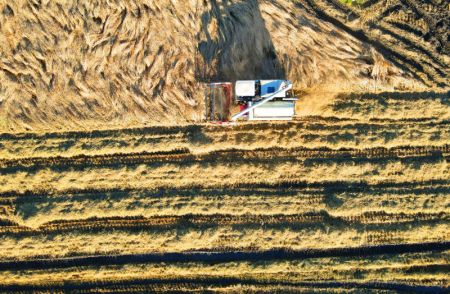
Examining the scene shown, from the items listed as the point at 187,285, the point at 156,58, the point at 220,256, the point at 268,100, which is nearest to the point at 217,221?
the point at 220,256

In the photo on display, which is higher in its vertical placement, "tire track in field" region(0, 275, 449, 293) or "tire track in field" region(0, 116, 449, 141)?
"tire track in field" region(0, 116, 449, 141)

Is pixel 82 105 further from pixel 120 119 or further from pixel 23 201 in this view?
pixel 23 201

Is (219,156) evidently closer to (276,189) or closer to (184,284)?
(276,189)

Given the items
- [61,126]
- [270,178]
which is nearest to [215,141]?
[270,178]

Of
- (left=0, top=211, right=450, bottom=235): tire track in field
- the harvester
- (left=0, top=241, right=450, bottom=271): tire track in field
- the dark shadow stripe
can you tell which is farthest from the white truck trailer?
the dark shadow stripe

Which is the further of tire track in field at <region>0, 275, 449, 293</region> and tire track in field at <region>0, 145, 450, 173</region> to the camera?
tire track in field at <region>0, 145, 450, 173</region>

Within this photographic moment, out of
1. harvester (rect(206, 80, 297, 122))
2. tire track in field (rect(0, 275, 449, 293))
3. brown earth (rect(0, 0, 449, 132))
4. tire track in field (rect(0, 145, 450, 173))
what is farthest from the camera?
tire track in field (rect(0, 145, 450, 173))

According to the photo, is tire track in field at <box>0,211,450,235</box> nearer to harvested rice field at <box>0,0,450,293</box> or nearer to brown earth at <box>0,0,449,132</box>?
harvested rice field at <box>0,0,450,293</box>
